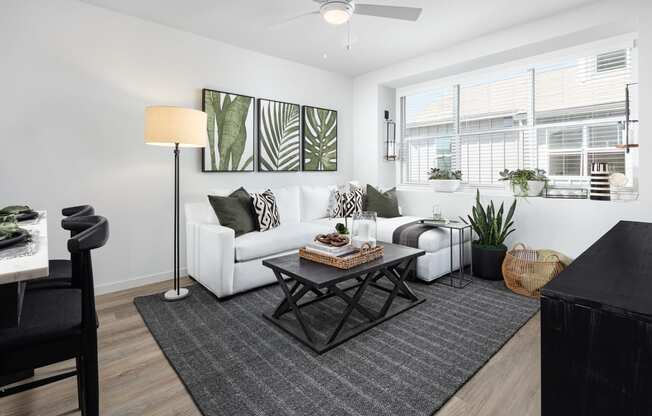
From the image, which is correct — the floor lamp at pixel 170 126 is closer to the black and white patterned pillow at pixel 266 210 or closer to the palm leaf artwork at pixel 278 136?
the black and white patterned pillow at pixel 266 210

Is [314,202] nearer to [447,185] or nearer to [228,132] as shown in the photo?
[228,132]

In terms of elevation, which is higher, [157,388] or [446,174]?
[446,174]

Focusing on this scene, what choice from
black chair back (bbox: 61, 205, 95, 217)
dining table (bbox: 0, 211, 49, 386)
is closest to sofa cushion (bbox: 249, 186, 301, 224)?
black chair back (bbox: 61, 205, 95, 217)

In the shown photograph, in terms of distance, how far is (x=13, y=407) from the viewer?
5.36ft

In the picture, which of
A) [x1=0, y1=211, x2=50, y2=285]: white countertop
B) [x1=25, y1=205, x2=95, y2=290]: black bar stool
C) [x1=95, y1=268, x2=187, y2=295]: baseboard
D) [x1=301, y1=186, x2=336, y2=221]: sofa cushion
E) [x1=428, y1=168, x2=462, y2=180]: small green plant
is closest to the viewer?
[x1=0, y1=211, x2=50, y2=285]: white countertop

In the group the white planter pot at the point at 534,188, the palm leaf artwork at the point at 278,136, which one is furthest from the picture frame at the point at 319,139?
Result: the white planter pot at the point at 534,188

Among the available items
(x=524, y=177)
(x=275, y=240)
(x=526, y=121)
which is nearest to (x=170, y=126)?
(x=275, y=240)

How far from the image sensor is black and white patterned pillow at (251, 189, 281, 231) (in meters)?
3.44

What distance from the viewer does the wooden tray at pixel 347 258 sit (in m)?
2.32

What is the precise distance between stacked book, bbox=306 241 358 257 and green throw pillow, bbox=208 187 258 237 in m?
1.00

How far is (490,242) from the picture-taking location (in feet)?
11.7

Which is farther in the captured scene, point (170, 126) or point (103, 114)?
point (103, 114)

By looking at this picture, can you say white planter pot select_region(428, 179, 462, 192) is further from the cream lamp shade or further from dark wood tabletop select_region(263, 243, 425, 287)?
the cream lamp shade

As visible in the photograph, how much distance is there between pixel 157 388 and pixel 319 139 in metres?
3.64
